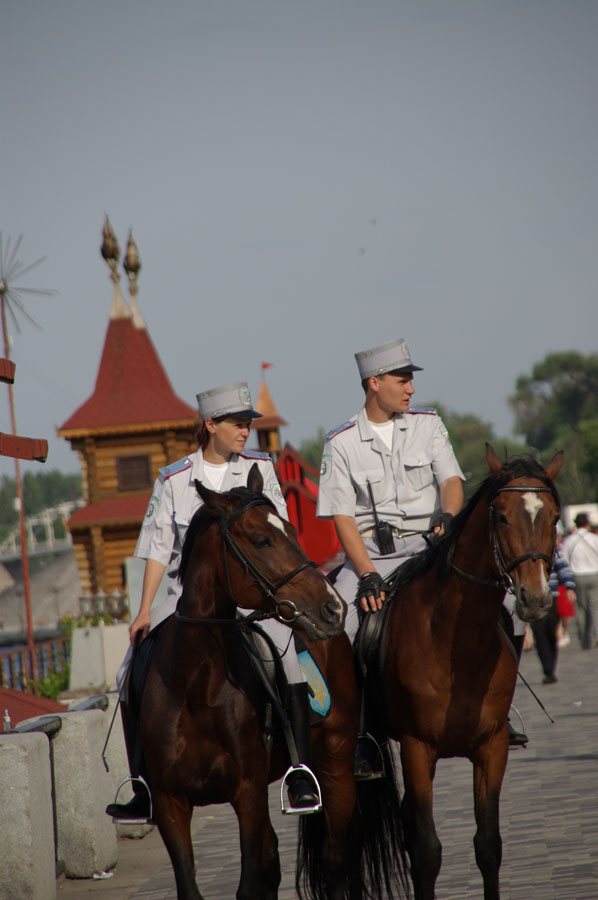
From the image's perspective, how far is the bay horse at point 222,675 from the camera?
573 cm

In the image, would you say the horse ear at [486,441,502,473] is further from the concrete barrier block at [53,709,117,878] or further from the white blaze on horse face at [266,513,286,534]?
the concrete barrier block at [53,709,117,878]

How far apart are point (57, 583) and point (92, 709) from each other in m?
143

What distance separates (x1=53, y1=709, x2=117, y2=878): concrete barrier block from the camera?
8.93m

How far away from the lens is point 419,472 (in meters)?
7.78

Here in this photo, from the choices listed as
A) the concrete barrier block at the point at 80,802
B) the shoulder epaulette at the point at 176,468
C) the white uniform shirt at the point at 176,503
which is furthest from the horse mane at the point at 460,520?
the concrete barrier block at the point at 80,802

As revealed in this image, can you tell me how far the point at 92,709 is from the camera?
380 inches

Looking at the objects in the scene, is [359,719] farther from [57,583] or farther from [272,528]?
[57,583]

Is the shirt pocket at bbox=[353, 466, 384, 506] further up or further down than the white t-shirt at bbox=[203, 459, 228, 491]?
further down

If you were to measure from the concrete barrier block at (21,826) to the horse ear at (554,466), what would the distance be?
3.54m

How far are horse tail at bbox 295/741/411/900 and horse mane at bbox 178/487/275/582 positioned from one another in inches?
78.8

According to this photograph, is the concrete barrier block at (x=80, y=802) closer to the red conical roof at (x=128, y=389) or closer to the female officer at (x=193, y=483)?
the female officer at (x=193, y=483)

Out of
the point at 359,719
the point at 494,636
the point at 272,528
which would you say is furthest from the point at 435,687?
the point at 272,528

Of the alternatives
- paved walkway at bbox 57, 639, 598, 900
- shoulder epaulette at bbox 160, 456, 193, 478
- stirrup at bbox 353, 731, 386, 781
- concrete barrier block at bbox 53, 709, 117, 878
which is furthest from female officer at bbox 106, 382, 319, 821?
concrete barrier block at bbox 53, 709, 117, 878

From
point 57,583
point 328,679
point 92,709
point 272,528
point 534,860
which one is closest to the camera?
point 272,528
